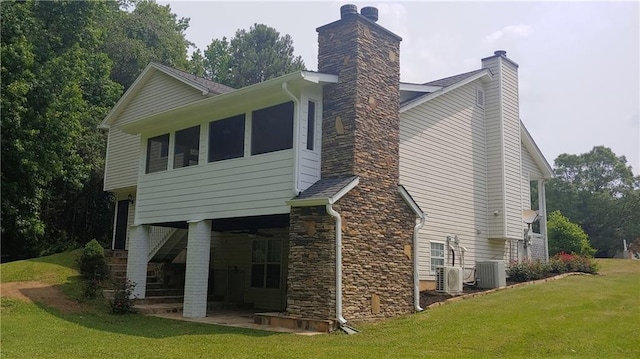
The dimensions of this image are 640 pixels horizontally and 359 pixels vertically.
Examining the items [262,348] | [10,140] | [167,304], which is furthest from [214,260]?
[262,348]

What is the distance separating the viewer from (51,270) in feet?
57.9

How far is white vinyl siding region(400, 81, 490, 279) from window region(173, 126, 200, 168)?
5.63 m

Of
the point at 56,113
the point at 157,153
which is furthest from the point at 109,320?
the point at 56,113

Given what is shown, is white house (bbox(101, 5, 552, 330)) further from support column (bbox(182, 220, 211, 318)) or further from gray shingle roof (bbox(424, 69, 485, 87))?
gray shingle roof (bbox(424, 69, 485, 87))

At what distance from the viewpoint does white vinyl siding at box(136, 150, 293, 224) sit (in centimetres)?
1192

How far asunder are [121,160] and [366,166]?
13.0 metres

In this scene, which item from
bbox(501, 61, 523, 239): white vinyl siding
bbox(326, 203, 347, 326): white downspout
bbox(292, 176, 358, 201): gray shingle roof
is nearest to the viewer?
bbox(326, 203, 347, 326): white downspout

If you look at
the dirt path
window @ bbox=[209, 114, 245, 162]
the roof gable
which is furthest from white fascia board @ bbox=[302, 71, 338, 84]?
the dirt path

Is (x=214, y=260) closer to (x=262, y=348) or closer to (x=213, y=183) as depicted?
(x=213, y=183)

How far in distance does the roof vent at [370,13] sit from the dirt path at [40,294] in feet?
33.7

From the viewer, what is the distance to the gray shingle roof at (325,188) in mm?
10836

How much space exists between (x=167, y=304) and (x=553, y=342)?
10.4 metres

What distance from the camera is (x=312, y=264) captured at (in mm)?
10852

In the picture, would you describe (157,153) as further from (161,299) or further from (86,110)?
(86,110)
